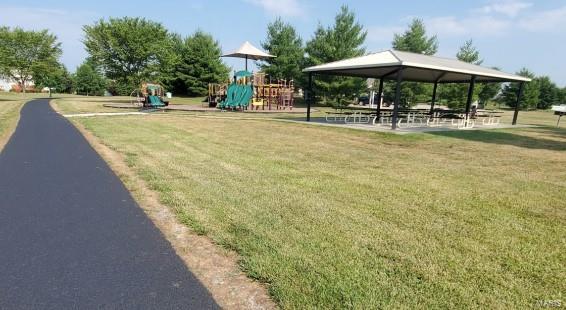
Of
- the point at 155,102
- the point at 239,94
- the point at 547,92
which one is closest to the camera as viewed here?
the point at 155,102

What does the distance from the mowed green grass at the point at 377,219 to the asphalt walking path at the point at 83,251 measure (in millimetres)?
575

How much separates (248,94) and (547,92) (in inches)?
2559

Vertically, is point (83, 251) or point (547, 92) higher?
point (547, 92)

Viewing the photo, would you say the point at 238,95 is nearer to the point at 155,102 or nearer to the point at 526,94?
the point at 155,102

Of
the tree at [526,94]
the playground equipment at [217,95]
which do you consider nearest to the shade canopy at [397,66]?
the playground equipment at [217,95]

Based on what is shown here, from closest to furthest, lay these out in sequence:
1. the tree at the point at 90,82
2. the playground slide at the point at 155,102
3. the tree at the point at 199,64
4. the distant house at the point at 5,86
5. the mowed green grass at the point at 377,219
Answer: the mowed green grass at the point at 377,219
the playground slide at the point at 155,102
the tree at the point at 199,64
the tree at the point at 90,82
the distant house at the point at 5,86

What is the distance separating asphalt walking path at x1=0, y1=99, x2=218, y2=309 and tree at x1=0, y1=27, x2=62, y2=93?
4316 centimetres

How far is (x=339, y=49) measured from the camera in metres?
37.6

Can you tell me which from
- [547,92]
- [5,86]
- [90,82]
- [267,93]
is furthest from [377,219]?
[5,86]

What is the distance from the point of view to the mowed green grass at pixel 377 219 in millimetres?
2822

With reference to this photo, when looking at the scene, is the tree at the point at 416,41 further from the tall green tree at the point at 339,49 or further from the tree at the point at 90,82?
the tree at the point at 90,82

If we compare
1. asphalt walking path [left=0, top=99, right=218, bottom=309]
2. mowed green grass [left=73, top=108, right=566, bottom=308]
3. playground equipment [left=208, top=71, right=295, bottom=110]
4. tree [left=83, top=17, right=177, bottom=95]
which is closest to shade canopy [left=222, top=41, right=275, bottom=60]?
playground equipment [left=208, top=71, right=295, bottom=110]

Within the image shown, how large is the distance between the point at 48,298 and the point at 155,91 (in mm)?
29793

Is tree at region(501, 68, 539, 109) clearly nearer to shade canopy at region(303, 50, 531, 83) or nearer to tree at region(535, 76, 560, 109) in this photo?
tree at region(535, 76, 560, 109)
